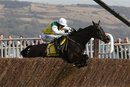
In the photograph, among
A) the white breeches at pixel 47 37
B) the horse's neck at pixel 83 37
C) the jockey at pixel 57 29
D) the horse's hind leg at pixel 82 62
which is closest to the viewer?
the horse's hind leg at pixel 82 62

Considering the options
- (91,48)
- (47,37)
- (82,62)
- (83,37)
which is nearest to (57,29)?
(47,37)

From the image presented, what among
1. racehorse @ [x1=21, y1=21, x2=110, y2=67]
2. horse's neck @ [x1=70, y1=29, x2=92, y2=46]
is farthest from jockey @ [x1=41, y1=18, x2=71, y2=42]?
horse's neck @ [x1=70, y1=29, x2=92, y2=46]

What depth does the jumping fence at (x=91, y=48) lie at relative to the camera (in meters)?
19.3

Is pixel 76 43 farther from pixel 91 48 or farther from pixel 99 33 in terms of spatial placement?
pixel 91 48

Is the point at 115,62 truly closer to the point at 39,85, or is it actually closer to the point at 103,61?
the point at 103,61

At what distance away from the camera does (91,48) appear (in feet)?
63.8

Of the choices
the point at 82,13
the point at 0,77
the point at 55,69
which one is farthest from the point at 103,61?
the point at 82,13

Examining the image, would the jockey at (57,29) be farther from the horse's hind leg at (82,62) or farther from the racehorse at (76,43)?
the horse's hind leg at (82,62)

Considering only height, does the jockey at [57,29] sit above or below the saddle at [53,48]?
above

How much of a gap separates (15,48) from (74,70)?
5262mm

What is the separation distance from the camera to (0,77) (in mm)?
16734

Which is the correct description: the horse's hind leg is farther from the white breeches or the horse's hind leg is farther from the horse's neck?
the white breeches

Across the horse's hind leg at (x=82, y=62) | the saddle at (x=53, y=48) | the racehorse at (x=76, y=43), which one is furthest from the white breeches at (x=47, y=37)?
the horse's hind leg at (x=82, y=62)

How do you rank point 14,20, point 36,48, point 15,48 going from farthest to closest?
point 14,20 → point 15,48 → point 36,48
